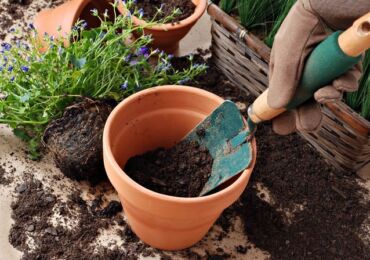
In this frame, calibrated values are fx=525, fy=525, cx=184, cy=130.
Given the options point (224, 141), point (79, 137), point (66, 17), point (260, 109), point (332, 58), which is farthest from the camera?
point (66, 17)

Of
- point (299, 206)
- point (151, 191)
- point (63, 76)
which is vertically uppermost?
point (63, 76)

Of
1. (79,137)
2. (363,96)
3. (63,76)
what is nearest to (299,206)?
(363,96)

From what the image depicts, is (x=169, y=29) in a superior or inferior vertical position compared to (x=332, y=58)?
inferior

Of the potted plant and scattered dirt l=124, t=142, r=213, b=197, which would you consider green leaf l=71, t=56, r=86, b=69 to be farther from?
scattered dirt l=124, t=142, r=213, b=197

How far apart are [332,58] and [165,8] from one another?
1005 mm

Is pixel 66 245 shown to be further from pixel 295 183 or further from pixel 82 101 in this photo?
pixel 295 183

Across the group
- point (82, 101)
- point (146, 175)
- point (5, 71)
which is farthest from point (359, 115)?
point (5, 71)

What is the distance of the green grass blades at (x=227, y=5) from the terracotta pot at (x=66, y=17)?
39 centimetres

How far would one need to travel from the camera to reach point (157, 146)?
4.96 feet

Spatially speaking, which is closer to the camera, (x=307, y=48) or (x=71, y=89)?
(x=307, y=48)

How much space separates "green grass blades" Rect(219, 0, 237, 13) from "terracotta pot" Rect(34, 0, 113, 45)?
39 centimetres

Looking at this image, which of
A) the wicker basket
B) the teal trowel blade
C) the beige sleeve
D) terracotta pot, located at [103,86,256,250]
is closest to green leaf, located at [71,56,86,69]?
terracotta pot, located at [103,86,256,250]

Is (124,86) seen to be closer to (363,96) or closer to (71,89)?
(71,89)

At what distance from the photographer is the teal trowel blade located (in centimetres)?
129
